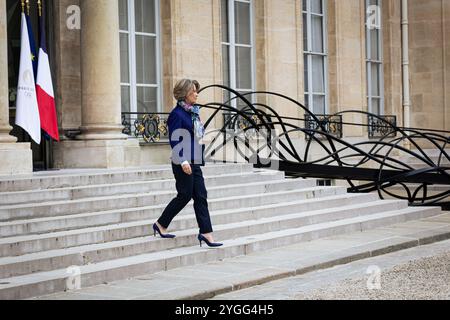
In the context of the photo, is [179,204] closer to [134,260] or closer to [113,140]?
[134,260]

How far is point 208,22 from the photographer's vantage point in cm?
1678

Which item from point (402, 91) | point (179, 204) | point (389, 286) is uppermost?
point (402, 91)

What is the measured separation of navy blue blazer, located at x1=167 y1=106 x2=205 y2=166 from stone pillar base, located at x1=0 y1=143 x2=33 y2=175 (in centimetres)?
309

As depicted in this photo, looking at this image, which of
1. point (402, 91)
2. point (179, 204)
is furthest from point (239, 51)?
point (179, 204)

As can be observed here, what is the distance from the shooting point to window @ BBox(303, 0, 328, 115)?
20.3 metres

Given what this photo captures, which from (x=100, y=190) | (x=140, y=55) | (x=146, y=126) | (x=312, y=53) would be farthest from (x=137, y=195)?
(x=312, y=53)

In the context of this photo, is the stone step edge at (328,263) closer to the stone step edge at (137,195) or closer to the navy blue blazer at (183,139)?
the navy blue blazer at (183,139)

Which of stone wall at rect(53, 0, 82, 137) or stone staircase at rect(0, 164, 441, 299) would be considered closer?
stone staircase at rect(0, 164, 441, 299)

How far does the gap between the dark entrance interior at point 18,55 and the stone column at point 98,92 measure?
1.48 feet

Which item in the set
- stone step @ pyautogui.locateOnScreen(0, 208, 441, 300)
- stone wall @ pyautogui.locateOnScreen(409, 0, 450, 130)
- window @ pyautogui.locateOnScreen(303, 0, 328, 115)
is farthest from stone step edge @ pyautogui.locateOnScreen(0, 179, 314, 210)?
stone wall @ pyautogui.locateOnScreen(409, 0, 450, 130)

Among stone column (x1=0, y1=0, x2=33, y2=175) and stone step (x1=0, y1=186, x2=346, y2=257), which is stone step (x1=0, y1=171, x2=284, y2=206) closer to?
stone step (x1=0, y1=186, x2=346, y2=257)

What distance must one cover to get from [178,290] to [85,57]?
21.6ft

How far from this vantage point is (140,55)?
15789 mm

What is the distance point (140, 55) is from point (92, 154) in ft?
9.37
